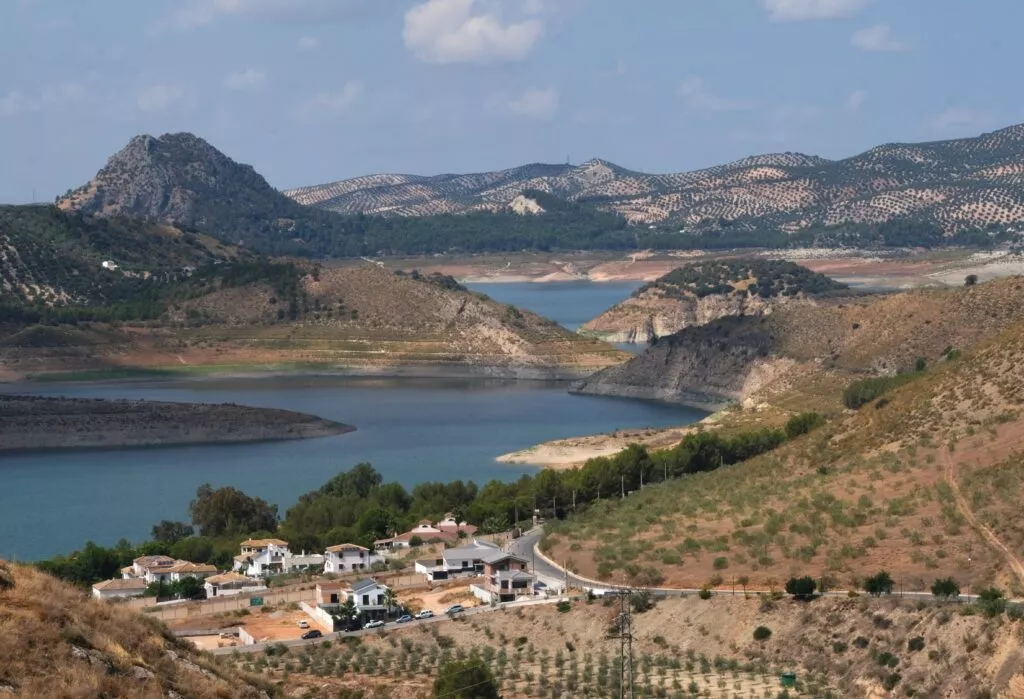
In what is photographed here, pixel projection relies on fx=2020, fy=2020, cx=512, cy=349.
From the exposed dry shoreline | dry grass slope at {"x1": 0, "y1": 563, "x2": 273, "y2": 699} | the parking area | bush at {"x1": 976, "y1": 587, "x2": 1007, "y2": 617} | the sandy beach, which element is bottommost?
the sandy beach

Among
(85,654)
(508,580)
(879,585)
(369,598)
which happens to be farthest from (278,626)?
(85,654)

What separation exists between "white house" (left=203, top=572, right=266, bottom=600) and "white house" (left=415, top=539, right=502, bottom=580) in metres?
3.73

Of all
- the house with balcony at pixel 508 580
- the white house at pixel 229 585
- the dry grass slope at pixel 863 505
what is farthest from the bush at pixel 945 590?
the white house at pixel 229 585

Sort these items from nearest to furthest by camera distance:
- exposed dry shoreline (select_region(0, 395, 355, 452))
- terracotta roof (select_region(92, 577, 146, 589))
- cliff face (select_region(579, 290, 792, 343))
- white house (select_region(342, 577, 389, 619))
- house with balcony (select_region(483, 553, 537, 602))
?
1. white house (select_region(342, 577, 389, 619))
2. house with balcony (select_region(483, 553, 537, 602))
3. terracotta roof (select_region(92, 577, 146, 589))
4. exposed dry shoreline (select_region(0, 395, 355, 452))
5. cliff face (select_region(579, 290, 792, 343))

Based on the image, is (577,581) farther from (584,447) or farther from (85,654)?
(584,447)

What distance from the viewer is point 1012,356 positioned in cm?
4962

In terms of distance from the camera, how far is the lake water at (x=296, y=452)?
73250mm

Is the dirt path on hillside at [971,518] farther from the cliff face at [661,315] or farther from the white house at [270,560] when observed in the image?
the cliff face at [661,315]

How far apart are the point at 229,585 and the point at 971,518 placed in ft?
53.8

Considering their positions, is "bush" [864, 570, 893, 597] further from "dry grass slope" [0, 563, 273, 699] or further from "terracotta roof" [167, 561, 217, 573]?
"terracotta roof" [167, 561, 217, 573]

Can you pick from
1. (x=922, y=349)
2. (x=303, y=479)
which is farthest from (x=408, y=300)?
(x=303, y=479)

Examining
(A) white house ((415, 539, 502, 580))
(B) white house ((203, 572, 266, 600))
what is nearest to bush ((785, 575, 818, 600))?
(A) white house ((415, 539, 502, 580))

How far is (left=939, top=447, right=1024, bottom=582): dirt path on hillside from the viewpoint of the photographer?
36625 mm

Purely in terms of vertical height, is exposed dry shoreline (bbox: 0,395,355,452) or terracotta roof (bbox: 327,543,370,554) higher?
terracotta roof (bbox: 327,543,370,554)
